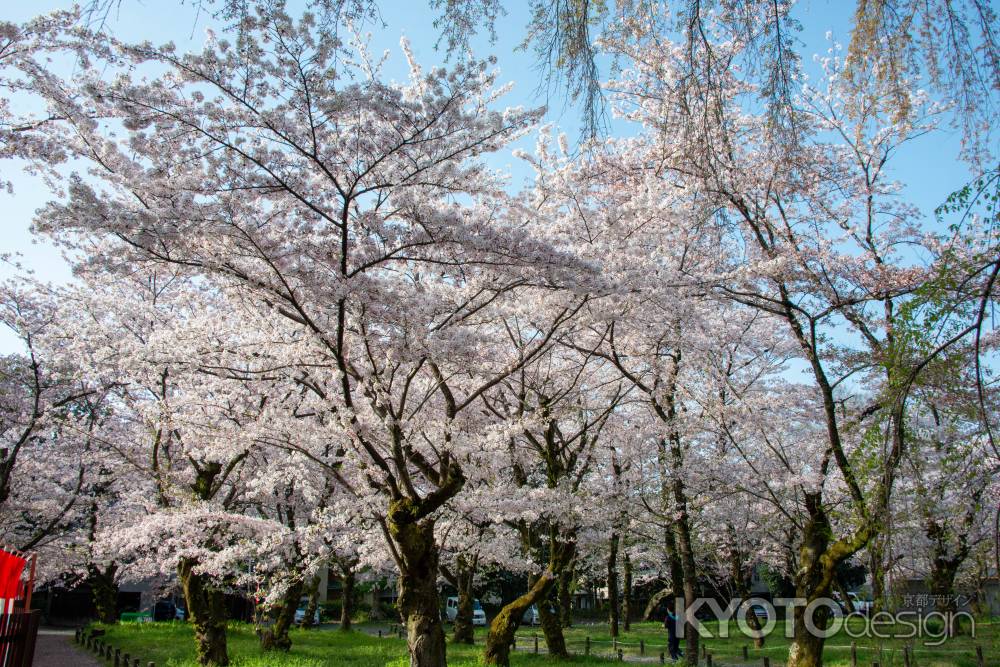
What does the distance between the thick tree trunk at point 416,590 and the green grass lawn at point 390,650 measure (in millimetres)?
3261

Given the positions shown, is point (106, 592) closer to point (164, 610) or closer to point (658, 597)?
point (164, 610)

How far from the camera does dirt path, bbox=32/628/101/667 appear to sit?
14.0 meters

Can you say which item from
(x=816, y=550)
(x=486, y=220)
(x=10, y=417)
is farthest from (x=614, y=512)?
(x=10, y=417)

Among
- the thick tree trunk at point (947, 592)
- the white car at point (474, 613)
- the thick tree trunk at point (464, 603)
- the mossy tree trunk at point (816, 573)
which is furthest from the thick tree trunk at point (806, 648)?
the white car at point (474, 613)

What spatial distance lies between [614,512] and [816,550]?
13.9ft

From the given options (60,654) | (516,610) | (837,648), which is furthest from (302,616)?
(837,648)

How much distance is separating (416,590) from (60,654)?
1362cm

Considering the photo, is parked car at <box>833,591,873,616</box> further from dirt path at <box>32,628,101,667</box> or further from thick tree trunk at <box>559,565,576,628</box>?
dirt path at <box>32,628,101,667</box>

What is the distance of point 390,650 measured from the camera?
15156 mm

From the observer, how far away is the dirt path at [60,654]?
45.9 feet

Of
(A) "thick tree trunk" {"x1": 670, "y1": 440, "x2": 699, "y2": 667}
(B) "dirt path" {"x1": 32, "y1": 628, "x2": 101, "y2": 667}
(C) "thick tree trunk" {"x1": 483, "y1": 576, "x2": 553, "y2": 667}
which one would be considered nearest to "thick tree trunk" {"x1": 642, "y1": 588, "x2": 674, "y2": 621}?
(A) "thick tree trunk" {"x1": 670, "y1": 440, "x2": 699, "y2": 667}

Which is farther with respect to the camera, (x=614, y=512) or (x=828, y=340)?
(x=614, y=512)

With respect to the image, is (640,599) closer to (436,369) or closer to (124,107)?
(436,369)

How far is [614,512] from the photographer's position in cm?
1302
